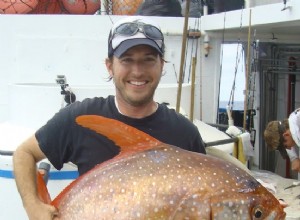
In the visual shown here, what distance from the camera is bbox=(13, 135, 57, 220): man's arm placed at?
6.47ft

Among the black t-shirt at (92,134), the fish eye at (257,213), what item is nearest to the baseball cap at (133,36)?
the black t-shirt at (92,134)

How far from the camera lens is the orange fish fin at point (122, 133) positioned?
167 centimetres

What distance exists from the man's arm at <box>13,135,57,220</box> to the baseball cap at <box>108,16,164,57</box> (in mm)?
573

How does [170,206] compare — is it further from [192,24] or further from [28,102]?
[192,24]

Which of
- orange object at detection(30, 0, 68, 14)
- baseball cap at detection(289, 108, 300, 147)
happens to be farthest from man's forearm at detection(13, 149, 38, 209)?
orange object at detection(30, 0, 68, 14)

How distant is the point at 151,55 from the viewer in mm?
2049

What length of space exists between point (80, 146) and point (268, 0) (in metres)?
5.48

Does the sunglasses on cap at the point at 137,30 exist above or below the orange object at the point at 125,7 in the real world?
below

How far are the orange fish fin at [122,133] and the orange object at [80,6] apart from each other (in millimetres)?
5527

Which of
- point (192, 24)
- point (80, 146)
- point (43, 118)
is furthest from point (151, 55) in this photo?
point (192, 24)

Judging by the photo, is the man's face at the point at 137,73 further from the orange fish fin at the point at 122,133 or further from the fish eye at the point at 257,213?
the fish eye at the point at 257,213

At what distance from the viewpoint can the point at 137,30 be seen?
6.75ft

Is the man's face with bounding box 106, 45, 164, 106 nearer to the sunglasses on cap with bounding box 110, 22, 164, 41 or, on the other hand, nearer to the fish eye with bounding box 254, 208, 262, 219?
the sunglasses on cap with bounding box 110, 22, 164, 41

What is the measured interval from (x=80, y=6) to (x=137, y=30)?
16.9 ft
